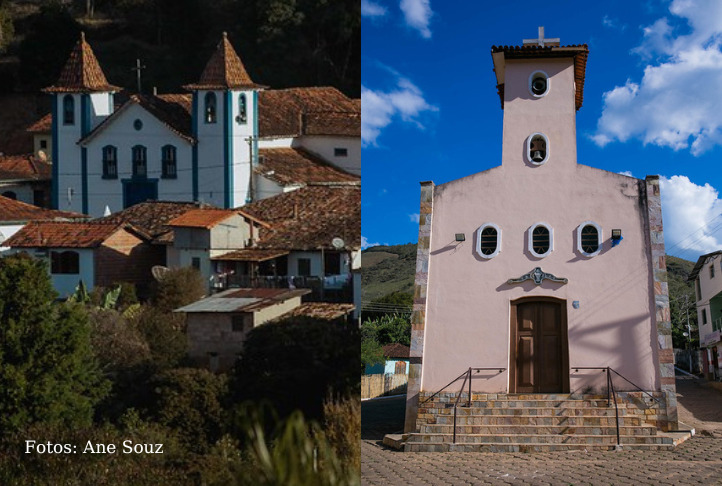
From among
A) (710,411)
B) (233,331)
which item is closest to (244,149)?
(233,331)

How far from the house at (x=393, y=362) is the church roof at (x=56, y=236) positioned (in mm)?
20359

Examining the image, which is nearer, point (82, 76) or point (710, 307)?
point (82, 76)

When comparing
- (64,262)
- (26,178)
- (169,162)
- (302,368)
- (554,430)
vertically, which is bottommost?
(554,430)

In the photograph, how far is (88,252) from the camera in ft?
22.3

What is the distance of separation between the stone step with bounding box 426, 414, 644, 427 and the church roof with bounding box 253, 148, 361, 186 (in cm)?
383

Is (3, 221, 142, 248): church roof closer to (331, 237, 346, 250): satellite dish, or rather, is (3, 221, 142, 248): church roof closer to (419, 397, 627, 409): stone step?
(331, 237, 346, 250): satellite dish

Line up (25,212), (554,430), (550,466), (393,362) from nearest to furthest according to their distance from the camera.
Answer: (25,212)
(550,466)
(554,430)
(393,362)

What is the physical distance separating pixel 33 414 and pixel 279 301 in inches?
68.8

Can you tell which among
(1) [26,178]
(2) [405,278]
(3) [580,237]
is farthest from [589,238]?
(2) [405,278]

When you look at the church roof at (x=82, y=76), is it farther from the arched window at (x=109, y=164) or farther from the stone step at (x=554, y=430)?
the stone step at (x=554, y=430)

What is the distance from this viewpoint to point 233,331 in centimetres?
655

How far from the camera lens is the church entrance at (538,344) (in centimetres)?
1058

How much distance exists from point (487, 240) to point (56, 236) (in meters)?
5.10

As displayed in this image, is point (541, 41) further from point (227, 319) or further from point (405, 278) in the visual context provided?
point (405, 278)
